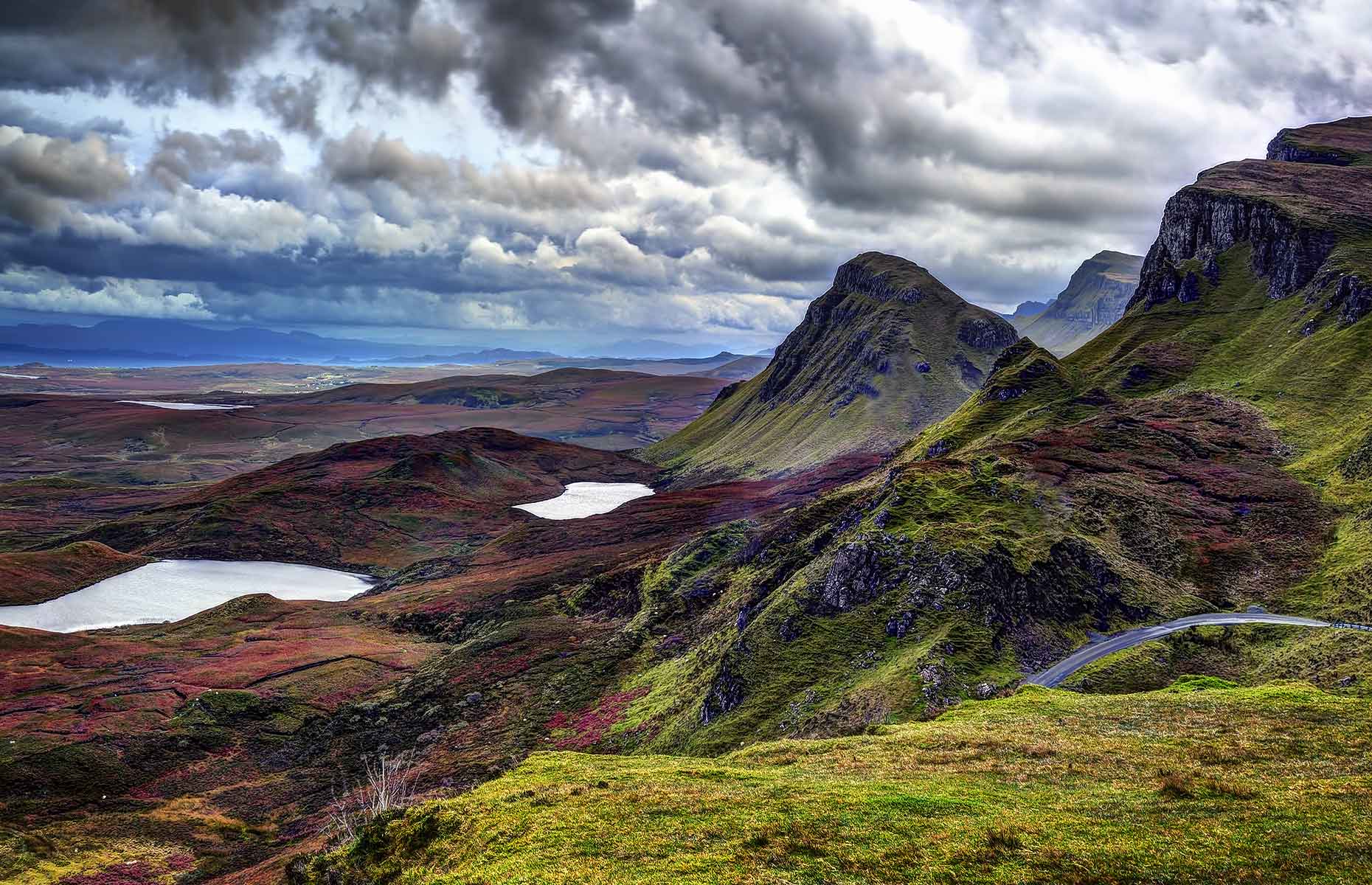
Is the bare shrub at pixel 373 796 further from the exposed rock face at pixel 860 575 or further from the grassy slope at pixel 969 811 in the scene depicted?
the exposed rock face at pixel 860 575

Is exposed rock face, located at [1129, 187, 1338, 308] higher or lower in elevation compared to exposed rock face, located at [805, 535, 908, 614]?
higher

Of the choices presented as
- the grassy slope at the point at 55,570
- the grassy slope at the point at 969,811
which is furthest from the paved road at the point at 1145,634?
the grassy slope at the point at 55,570

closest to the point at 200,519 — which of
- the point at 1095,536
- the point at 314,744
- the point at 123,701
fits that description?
the point at 123,701

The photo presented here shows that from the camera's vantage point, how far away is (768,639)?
72.3 metres

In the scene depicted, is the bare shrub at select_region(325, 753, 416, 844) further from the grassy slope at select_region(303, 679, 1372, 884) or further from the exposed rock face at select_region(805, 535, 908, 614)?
the exposed rock face at select_region(805, 535, 908, 614)

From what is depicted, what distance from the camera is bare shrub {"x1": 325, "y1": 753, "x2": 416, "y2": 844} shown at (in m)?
42.9

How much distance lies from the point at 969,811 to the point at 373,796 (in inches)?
1637

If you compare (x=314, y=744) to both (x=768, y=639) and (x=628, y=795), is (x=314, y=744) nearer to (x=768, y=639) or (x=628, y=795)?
(x=768, y=639)

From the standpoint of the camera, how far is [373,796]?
51906 mm

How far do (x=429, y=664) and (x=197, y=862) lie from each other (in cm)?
4612

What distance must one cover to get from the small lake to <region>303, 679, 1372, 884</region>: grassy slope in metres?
137

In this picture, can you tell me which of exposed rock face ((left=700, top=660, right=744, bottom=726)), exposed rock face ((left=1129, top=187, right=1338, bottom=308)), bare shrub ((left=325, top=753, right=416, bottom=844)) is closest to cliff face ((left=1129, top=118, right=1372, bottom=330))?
exposed rock face ((left=1129, top=187, right=1338, bottom=308))

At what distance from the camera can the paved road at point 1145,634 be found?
60.2 m

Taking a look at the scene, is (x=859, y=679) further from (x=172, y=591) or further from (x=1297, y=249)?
(x=1297, y=249)
